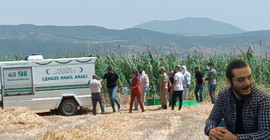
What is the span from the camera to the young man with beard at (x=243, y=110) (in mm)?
4219

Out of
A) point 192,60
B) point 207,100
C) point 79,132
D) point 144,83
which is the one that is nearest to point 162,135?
point 79,132

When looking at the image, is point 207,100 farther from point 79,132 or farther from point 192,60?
point 79,132

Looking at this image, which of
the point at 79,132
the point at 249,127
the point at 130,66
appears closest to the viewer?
the point at 249,127

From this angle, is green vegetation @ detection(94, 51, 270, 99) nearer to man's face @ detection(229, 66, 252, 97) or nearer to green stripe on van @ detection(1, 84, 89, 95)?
green stripe on van @ detection(1, 84, 89, 95)

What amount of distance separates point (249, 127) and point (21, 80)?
1640 centimetres

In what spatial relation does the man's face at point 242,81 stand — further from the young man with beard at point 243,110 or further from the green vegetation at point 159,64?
the green vegetation at point 159,64

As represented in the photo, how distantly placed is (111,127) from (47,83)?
6.52 meters

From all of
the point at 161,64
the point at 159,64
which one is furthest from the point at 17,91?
the point at 161,64

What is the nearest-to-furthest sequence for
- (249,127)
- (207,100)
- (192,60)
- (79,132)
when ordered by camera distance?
(249,127) → (79,132) → (207,100) → (192,60)

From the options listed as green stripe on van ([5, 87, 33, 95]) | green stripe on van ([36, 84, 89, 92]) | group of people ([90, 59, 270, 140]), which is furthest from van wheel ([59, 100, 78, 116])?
group of people ([90, 59, 270, 140])

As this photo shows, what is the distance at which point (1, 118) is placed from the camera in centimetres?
1675

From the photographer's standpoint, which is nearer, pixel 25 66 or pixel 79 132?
pixel 79 132

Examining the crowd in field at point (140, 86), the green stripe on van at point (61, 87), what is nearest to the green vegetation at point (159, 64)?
the crowd in field at point (140, 86)

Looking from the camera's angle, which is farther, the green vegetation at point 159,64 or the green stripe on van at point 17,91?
the green vegetation at point 159,64
